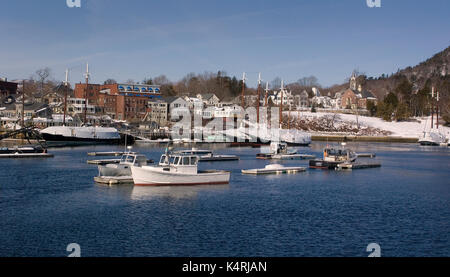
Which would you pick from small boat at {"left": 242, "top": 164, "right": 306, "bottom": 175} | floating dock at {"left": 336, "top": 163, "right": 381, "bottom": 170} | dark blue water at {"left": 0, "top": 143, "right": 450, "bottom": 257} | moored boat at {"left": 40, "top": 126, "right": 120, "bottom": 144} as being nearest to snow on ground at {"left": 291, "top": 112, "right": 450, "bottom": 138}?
moored boat at {"left": 40, "top": 126, "right": 120, "bottom": 144}

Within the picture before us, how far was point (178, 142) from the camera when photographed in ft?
388

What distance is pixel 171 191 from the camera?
137 feet

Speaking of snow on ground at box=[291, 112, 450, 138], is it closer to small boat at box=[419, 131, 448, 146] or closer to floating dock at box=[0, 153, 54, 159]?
small boat at box=[419, 131, 448, 146]

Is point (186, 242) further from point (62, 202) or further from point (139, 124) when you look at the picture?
point (139, 124)

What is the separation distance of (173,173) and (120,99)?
129 m

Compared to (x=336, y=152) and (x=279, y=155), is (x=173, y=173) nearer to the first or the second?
(x=336, y=152)

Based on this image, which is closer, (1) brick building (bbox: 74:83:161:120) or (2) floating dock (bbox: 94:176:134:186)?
(2) floating dock (bbox: 94:176:134:186)

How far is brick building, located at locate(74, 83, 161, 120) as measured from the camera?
16538 cm

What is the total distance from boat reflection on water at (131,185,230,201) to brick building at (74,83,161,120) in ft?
402

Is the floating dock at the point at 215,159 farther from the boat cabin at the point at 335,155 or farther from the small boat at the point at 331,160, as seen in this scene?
the boat cabin at the point at 335,155

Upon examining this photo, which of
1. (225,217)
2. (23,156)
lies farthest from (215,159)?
(225,217)

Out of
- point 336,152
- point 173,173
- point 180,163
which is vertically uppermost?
point 180,163

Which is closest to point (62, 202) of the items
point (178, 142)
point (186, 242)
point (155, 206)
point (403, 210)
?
point (155, 206)
